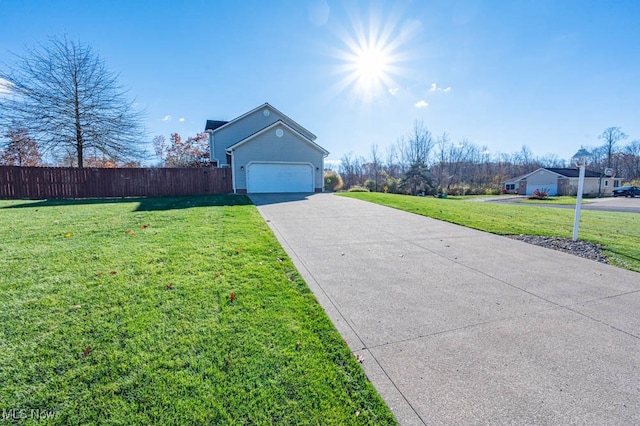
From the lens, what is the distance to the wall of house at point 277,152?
18094 mm

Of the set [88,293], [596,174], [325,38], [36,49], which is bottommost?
[88,293]

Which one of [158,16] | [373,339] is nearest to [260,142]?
[158,16]

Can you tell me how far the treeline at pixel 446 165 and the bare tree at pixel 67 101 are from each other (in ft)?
69.5

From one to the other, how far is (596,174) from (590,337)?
57.4 meters

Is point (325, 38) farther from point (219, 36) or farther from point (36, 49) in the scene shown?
point (36, 49)

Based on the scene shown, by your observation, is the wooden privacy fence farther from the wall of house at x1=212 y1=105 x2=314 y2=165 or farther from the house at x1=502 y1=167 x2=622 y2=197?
the house at x1=502 y1=167 x2=622 y2=197

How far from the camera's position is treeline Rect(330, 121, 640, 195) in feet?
117

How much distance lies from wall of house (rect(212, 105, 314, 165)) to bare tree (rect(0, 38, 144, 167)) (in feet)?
18.2

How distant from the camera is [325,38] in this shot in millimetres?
10945

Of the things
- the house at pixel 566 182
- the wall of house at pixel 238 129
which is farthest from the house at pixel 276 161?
the house at pixel 566 182

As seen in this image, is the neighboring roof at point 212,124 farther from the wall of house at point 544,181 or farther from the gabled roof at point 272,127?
the wall of house at point 544,181

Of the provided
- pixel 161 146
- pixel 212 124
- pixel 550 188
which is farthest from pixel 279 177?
pixel 550 188

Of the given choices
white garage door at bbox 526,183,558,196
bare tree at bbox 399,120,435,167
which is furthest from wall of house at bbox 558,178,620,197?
bare tree at bbox 399,120,435,167

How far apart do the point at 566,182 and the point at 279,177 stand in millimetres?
46404
